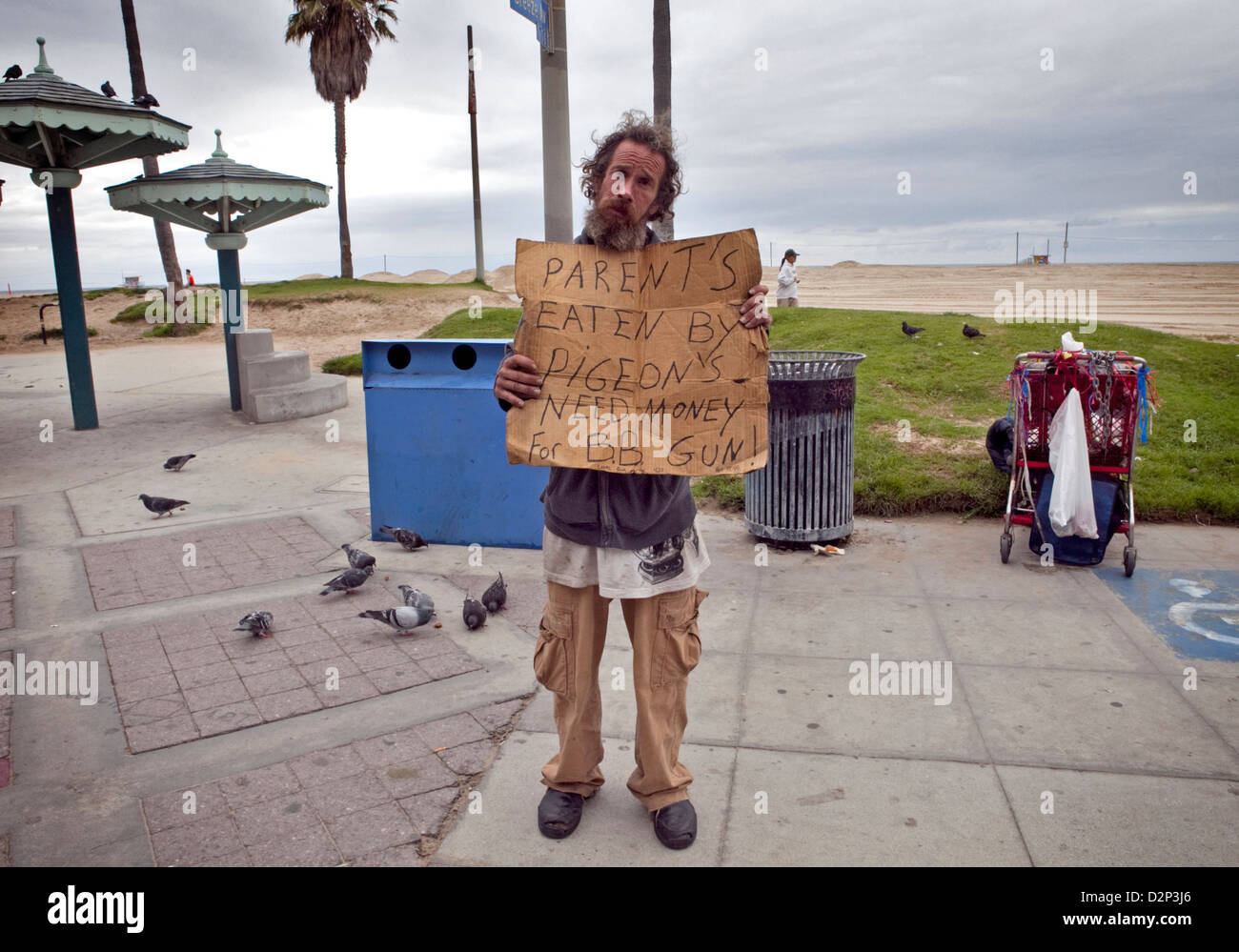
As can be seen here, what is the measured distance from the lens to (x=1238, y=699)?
3979 millimetres

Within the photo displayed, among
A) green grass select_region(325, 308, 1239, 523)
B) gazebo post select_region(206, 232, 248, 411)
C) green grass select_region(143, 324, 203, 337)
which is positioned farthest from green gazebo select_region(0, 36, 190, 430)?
green grass select_region(143, 324, 203, 337)

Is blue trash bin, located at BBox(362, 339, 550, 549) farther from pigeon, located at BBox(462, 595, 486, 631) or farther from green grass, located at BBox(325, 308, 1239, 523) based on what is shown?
green grass, located at BBox(325, 308, 1239, 523)

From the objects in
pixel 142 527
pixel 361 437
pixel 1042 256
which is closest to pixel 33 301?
pixel 361 437

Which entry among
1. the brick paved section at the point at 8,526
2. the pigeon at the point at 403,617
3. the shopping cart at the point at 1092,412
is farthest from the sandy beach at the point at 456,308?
the pigeon at the point at 403,617

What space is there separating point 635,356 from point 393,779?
1850mm

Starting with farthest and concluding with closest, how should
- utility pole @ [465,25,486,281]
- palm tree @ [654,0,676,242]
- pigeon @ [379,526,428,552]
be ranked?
utility pole @ [465,25,486,281] < palm tree @ [654,0,676,242] < pigeon @ [379,526,428,552]

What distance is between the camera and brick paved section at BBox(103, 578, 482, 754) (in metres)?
3.99

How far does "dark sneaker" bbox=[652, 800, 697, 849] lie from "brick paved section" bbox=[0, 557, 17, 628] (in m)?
4.00

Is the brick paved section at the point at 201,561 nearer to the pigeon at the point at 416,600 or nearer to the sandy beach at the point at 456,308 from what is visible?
the pigeon at the point at 416,600

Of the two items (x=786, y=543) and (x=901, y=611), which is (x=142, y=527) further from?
(x=901, y=611)

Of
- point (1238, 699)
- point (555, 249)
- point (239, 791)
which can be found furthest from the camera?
point (1238, 699)

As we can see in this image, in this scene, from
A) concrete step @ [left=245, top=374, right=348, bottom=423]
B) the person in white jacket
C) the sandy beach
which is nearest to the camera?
concrete step @ [left=245, top=374, right=348, bottom=423]

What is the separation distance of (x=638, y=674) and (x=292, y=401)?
945cm

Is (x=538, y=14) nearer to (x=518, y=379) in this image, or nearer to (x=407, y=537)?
(x=407, y=537)
